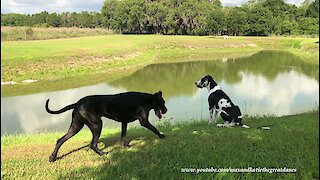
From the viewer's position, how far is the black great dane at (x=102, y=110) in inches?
203

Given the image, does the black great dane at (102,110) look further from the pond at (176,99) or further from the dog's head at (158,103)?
the pond at (176,99)

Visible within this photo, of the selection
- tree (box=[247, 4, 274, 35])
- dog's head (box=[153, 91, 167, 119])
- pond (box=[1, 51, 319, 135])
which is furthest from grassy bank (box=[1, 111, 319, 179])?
tree (box=[247, 4, 274, 35])

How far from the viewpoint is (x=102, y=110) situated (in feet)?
17.4

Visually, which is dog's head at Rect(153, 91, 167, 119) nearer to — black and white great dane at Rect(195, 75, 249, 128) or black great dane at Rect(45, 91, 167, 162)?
black great dane at Rect(45, 91, 167, 162)

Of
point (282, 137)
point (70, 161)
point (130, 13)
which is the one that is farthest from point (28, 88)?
point (130, 13)

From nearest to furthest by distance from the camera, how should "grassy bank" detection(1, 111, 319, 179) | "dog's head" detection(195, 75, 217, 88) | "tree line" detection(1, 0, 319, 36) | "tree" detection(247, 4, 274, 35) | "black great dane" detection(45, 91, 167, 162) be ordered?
"grassy bank" detection(1, 111, 319, 179)
"black great dane" detection(45, 91, 167, 162)
"dog's head" detection(195, 75, 217, 88)
"tree line" detection(1, 0, 319, 36)
"tree" detection(247, 4, 274, 35)

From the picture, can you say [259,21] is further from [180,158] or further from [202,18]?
[180,158]

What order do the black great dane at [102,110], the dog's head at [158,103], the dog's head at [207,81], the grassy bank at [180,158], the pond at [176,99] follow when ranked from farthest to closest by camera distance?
the pond at [176,99], the dog's head at [207,81], the dog's head at [158,103], the black great dane at [102,110], the grassy bank at [180,158]

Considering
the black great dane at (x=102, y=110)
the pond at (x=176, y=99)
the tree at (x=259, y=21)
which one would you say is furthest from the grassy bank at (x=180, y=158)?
the tree at (x=259, y=21)

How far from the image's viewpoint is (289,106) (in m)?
15.3

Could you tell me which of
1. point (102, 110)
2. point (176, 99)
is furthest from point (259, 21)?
point (102, 110)

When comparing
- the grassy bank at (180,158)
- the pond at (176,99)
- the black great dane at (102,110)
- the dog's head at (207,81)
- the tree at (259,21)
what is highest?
the tree at (259,21)

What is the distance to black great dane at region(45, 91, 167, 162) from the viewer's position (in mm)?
5152

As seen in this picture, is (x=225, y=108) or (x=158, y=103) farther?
(x=225, y=108)
